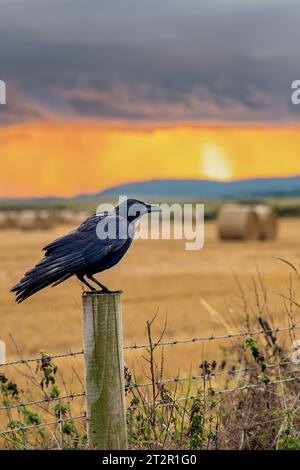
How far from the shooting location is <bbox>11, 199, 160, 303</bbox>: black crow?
4223mm

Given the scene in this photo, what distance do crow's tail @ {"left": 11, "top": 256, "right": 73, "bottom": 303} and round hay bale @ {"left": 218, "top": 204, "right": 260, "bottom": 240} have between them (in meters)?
32.5

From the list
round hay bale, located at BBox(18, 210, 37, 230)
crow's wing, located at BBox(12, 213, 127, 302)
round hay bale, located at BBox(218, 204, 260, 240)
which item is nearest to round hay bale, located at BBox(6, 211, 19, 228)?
round hay bale, located at BBox(18, 210, 37, 230)

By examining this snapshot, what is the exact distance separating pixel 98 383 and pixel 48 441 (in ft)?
3.53

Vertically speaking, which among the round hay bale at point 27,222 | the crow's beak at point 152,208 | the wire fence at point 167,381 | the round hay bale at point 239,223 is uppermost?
the round hay bale at point 27,222

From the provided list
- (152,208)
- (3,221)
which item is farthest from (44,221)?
(152,208)

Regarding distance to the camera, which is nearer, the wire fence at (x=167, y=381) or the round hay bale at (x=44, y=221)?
the wire fence at (x=167, y=381)

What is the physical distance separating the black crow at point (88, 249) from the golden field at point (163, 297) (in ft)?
2.28

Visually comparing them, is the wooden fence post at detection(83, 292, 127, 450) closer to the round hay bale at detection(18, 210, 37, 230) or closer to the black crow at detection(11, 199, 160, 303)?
the black crow at detection(11, 199, 160, 303)

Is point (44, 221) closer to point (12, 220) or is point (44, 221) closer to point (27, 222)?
point (27, 222)

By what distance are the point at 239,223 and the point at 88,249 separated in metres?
32.9

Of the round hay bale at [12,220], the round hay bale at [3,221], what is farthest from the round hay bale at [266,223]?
the round hay bale at [3,221]

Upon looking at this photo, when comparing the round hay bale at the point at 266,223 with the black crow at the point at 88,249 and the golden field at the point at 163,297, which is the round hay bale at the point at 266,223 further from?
the black crow at the point at 88,249

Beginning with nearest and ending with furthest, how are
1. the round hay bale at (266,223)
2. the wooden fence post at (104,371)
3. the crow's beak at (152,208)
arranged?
the wooden fence post at (104,371)
the crow's beak at (152,208)
the round hay bale at (266,223)

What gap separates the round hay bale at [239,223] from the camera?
121 feet
